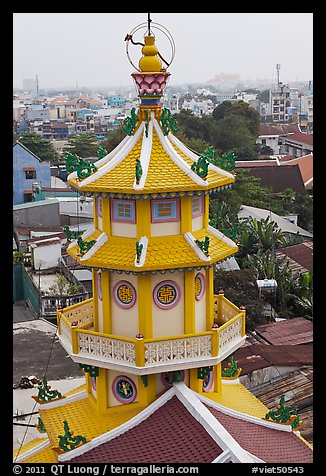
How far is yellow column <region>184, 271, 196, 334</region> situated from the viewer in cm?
853

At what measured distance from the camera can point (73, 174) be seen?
882 cm

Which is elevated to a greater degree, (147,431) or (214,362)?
(214,362)

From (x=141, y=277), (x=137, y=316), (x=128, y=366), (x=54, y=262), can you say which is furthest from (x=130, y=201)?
(x=54, y=262)

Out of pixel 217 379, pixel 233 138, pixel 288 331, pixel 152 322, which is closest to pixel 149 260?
pixel 152 322

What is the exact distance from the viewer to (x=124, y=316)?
859 centimetres

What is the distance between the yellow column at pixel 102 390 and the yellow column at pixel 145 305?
92 centimetres

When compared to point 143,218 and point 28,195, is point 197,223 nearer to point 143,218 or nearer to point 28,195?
point 143,218

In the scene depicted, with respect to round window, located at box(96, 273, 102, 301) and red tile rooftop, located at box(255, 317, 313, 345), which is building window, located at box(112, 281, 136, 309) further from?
red tile rooftop, located at box(255, 317, 313, 345)

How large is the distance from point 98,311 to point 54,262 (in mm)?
20772

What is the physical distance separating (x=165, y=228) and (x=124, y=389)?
2.31m

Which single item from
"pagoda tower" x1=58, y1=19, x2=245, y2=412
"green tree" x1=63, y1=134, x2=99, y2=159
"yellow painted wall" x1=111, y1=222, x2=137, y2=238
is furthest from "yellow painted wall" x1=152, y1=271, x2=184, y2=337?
"green tree" x1=63, y1=134, x2=99, y2=159

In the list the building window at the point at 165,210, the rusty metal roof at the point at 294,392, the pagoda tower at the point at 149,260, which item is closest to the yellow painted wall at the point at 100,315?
the pagoda tower at the point at 149,260
